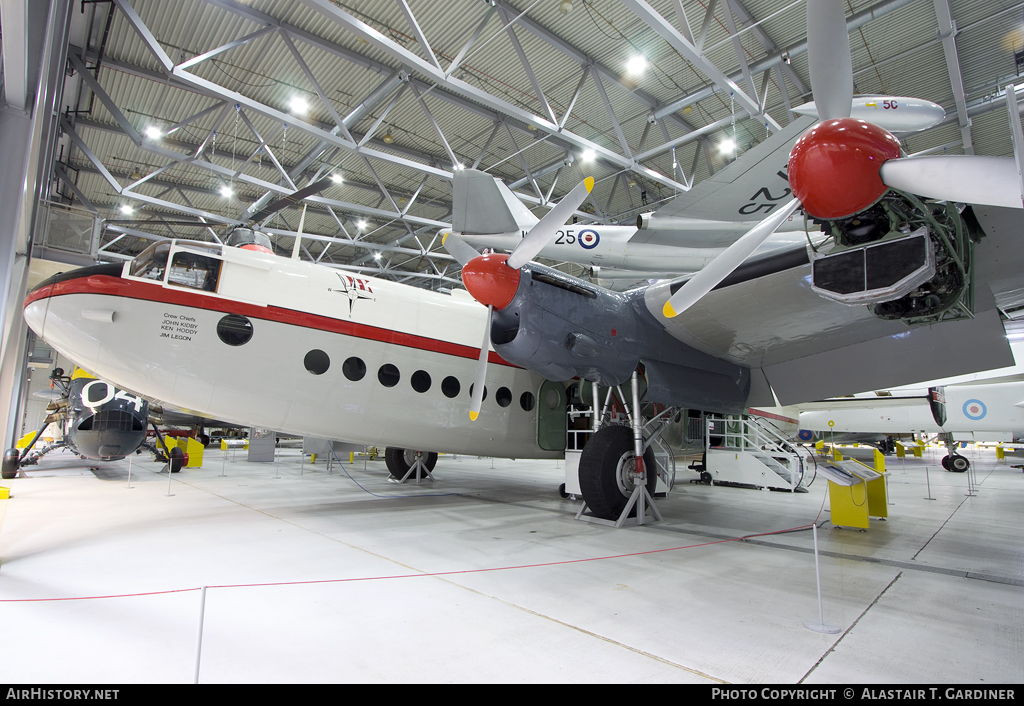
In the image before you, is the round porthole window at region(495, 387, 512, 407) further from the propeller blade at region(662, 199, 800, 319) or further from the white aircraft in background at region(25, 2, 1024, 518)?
the propeller blade at region(662, 199, 800, 319)

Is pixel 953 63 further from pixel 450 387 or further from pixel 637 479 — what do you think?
pixel 450 387

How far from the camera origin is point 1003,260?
15.4ft

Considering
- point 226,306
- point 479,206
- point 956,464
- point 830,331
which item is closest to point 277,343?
point 226,306

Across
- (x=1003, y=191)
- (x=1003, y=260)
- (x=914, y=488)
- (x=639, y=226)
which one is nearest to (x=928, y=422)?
(x=914, y=488)

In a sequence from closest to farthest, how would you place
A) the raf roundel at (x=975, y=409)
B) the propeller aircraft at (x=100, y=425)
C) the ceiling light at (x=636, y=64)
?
the ceiling light at (x=636, y=64) → the propeller aircraft at (x=100, y=425) → the raf roundel at (x=975, y=409)

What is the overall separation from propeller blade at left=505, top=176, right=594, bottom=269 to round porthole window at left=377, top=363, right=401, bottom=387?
2.52m

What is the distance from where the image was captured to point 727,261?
4316 millimetres

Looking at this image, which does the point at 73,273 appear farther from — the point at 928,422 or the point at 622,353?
the point at 928,422

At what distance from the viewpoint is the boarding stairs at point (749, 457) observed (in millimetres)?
11133

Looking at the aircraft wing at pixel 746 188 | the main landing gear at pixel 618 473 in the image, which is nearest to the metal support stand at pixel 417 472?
the main landing gear at pixel 618 473

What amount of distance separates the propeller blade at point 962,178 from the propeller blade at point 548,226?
2.34 m

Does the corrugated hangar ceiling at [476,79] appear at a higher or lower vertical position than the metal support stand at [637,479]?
higher

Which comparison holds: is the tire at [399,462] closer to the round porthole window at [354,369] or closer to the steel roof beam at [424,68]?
the round porthole window at [354,369]

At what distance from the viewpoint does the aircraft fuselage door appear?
28.6ft
